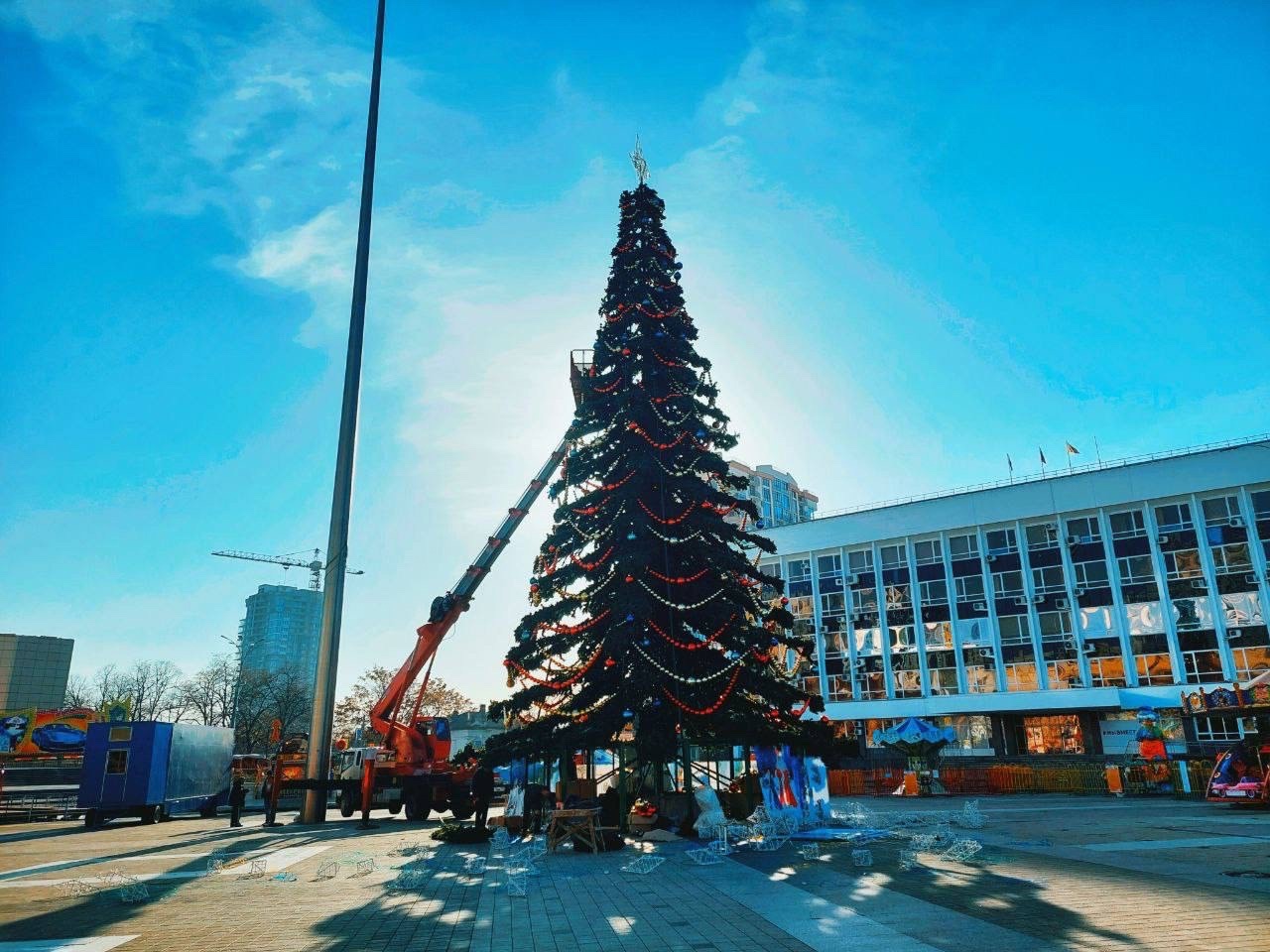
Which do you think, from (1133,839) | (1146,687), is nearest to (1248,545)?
(1146,687)

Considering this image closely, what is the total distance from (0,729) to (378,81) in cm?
3666

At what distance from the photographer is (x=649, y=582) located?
2083 cm

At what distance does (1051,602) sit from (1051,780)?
67.1 feet

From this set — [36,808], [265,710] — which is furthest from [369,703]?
[36,808]

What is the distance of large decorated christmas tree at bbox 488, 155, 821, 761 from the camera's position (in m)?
19.4

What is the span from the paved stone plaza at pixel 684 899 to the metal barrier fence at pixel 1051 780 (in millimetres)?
13192

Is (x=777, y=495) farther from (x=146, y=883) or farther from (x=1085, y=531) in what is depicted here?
(x=146, y=883)

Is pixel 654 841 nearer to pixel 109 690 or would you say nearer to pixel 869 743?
pixel 869 743

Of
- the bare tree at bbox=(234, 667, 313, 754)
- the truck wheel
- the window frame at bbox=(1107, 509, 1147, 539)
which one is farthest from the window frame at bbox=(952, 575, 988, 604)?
the bare tree at bbox=(234, 667, 313, 754)

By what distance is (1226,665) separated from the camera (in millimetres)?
44938

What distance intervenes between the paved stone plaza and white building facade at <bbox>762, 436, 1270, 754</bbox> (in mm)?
29371

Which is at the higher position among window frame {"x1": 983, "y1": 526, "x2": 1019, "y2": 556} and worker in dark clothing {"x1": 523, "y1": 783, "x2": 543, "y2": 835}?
window frame {"x1": 983, "y1": 526, "x2": 1019, "y2": 556}

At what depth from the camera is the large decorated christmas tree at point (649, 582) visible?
1944cm

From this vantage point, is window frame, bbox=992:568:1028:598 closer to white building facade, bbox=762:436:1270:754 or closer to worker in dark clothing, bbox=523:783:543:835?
white building facade, bbox=762:436:1270:754
